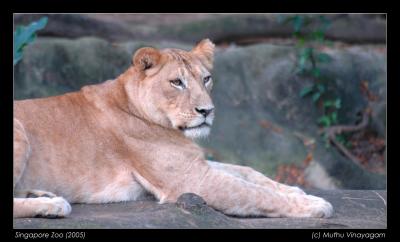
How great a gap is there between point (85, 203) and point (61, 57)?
472cm

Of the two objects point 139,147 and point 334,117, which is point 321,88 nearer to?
point 334,117

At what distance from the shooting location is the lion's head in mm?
5309

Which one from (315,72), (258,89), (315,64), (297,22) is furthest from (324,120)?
(297,22)

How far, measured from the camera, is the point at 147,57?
5.52 m

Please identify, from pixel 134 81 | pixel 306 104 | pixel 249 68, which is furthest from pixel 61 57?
pixel 134 81

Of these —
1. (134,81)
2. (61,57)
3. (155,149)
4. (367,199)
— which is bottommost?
(367,199)

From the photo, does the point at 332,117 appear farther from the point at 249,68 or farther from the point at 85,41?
the point at 85,41

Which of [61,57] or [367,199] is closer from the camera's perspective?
[367,199]

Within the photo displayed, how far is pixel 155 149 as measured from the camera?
5496 millimetres

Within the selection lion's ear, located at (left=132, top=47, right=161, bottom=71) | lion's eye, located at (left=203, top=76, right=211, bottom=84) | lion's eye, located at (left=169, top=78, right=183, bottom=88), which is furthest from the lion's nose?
lion's ear, located at (left=132, top=47, right=161, bottom=71)

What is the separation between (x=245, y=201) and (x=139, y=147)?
0.88 m

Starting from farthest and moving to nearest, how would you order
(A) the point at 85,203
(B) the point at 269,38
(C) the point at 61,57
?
(B) the point at 269,38 → (C) the point at 61,57 → (A) the point at 85,203

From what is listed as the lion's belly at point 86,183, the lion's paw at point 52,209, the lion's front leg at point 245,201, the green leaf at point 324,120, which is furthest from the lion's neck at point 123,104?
the green leaf at point 324,120

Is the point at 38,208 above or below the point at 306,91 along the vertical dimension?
below
